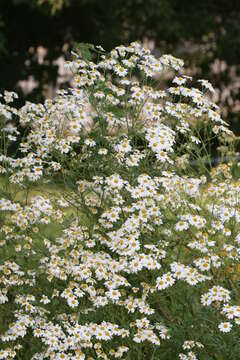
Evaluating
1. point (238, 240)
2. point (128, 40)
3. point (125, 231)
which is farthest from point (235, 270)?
point (128, 40)

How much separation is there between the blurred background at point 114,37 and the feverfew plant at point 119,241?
21.3 feet

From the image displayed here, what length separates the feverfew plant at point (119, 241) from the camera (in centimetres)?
285

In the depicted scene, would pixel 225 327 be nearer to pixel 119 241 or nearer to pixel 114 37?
pixel 119 241

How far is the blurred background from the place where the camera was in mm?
9695

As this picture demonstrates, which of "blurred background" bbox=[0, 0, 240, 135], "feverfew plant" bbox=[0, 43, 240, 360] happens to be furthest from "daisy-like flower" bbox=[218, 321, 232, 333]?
"blurred background" bbox=[0, 0, 240, 135]

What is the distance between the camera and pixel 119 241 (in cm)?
287

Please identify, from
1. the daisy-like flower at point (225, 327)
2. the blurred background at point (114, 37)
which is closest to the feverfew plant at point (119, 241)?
the daisy-like flower at point (225, 327)

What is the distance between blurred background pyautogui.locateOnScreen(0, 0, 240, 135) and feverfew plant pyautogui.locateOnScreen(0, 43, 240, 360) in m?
6.50

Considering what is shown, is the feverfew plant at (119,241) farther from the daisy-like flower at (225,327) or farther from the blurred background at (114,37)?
the blurred background at (114,37)

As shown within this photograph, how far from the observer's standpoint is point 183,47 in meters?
10.3

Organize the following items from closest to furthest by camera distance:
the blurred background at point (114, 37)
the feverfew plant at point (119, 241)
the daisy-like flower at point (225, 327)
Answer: the daisy-like flower at point (225, 327), the feverfew plant at point (119, 241), the blurred background at point (114, 37)

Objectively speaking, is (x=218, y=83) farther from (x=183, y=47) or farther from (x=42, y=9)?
(x=42, y=9)

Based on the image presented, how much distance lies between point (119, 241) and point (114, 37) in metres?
7.28

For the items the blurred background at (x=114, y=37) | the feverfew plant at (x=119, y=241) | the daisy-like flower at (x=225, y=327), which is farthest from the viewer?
the blurred background at (x=114, y=37)
